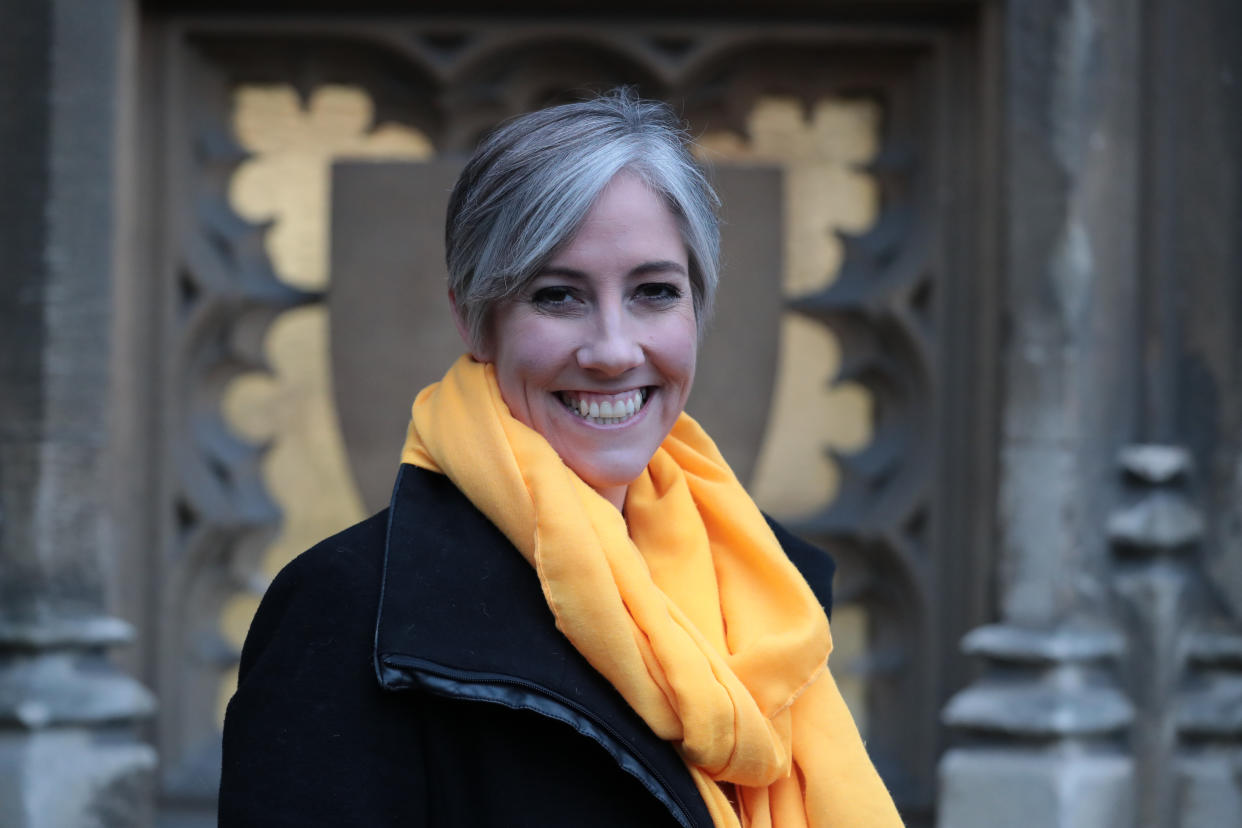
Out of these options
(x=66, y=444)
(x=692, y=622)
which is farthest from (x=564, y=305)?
(x=66, y=444)

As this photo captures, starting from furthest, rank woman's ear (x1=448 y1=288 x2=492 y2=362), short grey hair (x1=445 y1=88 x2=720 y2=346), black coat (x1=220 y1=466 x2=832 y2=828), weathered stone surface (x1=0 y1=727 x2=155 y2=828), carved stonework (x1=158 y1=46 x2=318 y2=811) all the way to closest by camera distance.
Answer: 1. carved stonework (x1=158 y1=46 x2=318 y2=811)
2. weathered stone surface (x1=0 y1=727 x2=155 y2=828)
3. woman's ear (x1=448 y1=288 x2=492 y2=362)
4. short grey hair (x1=445 y1=88 x2=720 y2=346)
5. black coat (x1=220 y1=466 x2=832 y2=828)

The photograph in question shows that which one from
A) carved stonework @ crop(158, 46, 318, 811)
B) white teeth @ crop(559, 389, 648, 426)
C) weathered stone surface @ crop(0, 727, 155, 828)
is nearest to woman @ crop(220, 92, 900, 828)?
white teeth @ crop(559, 389, 648, 426)

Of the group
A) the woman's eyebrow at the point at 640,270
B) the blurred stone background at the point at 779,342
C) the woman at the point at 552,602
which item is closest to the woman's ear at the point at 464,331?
the woman at the point at 552,602

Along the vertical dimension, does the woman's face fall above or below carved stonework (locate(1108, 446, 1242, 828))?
above

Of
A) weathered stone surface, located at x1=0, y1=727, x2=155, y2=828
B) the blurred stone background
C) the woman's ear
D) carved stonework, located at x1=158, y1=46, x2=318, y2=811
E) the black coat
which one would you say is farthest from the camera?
carved stonework, located at x1=158, y1=46, x2=318, y2=811

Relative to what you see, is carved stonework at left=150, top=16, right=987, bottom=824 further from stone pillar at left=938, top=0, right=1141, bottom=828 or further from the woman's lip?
the woman's lip

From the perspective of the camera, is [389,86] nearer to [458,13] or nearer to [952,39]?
[458,13]

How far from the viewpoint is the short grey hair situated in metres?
1.36

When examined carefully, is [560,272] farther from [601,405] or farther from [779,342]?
[779,342]

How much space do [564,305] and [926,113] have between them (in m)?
2.11

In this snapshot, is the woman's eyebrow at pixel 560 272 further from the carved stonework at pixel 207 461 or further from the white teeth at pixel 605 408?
the carved stonework at pixel 207 461

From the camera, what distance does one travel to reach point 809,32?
322 cm

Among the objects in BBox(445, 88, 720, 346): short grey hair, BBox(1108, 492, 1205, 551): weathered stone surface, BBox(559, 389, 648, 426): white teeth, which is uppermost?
BBox(445, 88, 720, 346): short grey hair

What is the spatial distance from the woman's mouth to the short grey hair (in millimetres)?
118
